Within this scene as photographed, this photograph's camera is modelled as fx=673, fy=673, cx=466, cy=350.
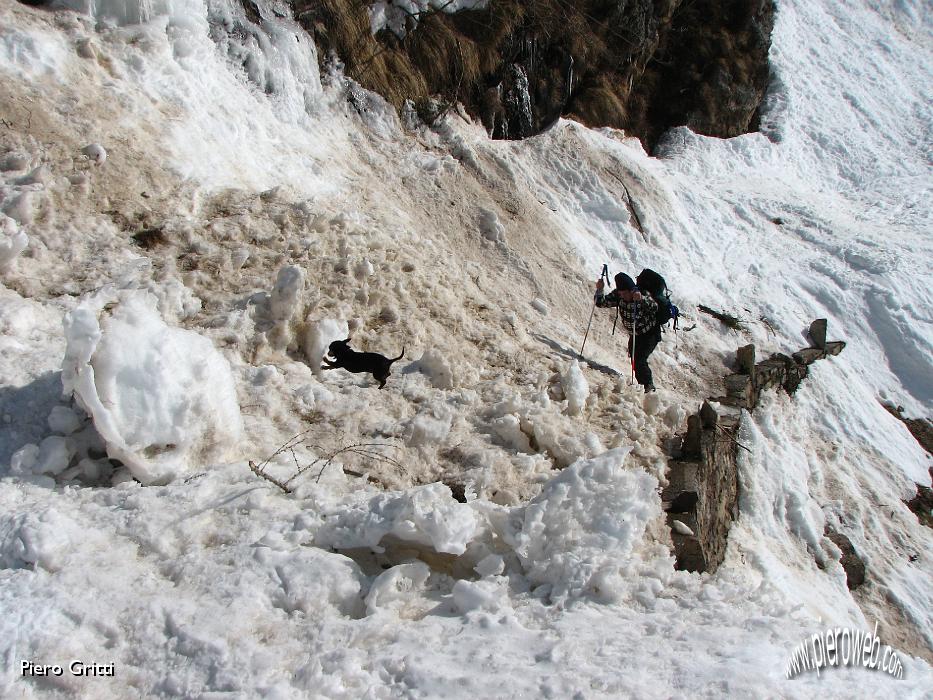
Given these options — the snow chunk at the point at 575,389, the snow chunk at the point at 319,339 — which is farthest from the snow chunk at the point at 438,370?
the snow chunk at the point at 575,389

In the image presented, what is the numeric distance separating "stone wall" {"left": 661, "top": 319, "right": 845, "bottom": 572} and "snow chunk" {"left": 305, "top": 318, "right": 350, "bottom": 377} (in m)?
3.00

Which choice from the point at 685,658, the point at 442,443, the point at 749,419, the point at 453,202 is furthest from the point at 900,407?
the point at 685,658

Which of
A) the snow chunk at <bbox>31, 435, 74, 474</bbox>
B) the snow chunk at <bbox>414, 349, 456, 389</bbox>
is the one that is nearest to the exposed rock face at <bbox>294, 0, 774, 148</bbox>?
the snow chunk at <bbox>414, 349, 456, 389</bbox>

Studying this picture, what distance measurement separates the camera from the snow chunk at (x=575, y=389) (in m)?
6.08

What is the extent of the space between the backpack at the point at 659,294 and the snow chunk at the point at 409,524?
5.25m

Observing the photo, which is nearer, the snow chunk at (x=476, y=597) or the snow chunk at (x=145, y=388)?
the snow chunk at (x=476, y=597)

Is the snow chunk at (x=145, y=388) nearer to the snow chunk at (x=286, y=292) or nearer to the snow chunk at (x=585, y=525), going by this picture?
the snow chunk at (x=286, y=292)

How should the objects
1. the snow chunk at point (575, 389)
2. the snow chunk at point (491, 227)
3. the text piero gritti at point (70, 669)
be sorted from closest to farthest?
the text piero gritti at point (70, 669) → the snow chunk at point (575, 389) → the snow chunk at point (491, 227)

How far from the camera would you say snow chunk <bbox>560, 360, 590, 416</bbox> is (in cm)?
608

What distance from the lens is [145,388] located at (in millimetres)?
3834

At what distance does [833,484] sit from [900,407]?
4.15 metres

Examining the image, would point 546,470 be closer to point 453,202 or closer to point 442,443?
point 442,443

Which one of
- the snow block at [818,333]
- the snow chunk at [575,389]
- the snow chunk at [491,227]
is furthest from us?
the snow block at [818,333]

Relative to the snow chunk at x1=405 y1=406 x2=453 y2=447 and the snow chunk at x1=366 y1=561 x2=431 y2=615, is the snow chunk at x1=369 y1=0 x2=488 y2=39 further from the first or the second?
the snow chunk at x1=366 y1=561 x2=431 y2=615
